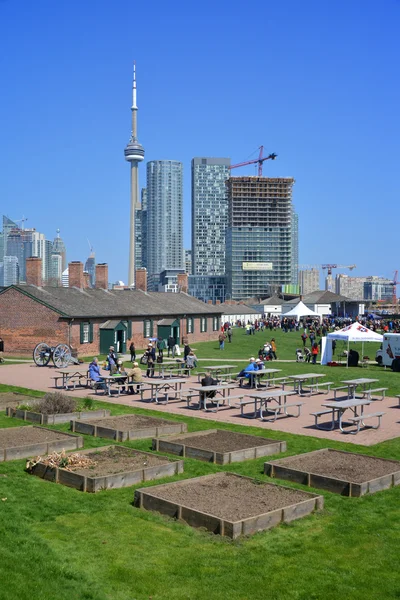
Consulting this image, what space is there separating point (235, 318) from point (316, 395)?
6370 centimetres

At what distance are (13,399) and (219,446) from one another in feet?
33.3

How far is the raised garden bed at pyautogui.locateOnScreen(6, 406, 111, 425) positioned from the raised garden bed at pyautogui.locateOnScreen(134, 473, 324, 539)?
8082 mm

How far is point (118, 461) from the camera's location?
15430 millimetres

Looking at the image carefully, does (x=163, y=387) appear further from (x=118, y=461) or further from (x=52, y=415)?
(x=118, y=461)

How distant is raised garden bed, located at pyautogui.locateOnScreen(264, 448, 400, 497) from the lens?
13.8m

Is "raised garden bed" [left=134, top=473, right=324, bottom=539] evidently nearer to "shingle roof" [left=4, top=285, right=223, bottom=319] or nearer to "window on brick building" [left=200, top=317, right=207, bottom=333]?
"shingle roof" [left=4, top=285, right=223, bottom=319]

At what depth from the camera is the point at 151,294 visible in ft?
186

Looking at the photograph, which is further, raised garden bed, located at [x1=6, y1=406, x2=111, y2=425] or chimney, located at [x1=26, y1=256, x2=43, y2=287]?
chimney, located at [x1=26, y1=256, x2=43, y2=287]

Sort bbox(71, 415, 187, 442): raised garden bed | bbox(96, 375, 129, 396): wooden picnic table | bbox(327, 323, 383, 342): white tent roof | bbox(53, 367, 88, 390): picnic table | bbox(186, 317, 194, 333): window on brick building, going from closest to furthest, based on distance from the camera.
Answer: bbox(71, 415, 187, 442): raised garden bed, bbox(96, 375, 129, 396): wooden picnic table, bbox(53, 367, 88, 390): picnic table, bbox(327, 323, 383, 342): white tent roof, bbox(186, 317, 194, 333): window on brick building

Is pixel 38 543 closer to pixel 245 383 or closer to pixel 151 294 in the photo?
pixel 245 383

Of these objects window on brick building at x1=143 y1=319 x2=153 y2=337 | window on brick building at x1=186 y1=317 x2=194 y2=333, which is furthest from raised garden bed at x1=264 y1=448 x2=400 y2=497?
window on brick building at x1=186 y1=317 x2=194 y2=333

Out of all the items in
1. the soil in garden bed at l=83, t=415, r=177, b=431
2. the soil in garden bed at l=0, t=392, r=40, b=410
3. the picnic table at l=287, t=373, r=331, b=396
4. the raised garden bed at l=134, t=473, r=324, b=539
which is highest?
the picnic table at l=287, t=373, r=331, b=396

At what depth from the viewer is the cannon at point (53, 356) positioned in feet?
123

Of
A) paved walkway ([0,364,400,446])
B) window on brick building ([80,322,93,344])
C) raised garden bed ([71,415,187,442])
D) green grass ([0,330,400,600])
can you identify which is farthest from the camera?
window on brick building ([80,322,93,344])
